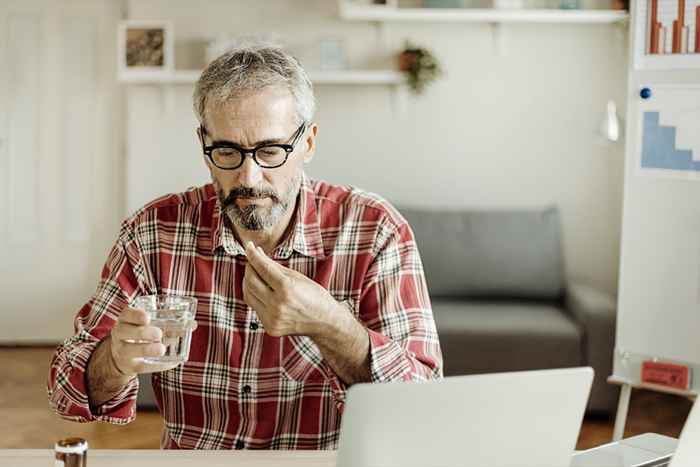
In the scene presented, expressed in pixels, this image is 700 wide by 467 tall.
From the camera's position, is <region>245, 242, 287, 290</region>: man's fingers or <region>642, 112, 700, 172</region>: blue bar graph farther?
<region>642, 112, 700, 172</region>: blue bar graph

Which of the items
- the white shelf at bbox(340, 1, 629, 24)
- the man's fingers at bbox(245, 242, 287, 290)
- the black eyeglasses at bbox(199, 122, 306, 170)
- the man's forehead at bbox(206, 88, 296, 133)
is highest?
the white shelf at bbox(340, 1, 629, 24)

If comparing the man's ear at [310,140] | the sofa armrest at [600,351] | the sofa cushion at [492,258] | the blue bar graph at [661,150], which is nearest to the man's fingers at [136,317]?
the man's ear at [310,140]

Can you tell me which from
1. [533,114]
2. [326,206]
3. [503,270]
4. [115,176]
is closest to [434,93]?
[533,114]

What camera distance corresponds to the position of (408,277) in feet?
5.62

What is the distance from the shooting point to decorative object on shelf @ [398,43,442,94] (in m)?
4.60

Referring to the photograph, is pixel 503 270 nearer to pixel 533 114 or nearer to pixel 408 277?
pixel 533 114

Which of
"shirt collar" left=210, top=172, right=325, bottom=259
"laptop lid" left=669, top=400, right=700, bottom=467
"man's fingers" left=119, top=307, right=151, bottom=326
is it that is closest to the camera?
"laptop lid" left=669, top=400, right=700, bottom=467

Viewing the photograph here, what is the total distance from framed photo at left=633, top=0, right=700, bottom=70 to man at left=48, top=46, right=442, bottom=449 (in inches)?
46.0

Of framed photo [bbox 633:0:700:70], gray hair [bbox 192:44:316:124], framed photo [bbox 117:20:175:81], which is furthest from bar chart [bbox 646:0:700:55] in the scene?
framed photo [bbox 117:20:175:81]

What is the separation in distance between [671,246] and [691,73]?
18.4 inches

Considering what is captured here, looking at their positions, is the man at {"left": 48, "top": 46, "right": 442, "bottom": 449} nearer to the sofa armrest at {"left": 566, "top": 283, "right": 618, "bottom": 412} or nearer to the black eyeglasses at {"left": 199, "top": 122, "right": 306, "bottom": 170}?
the black eyeglasses at {"left": 199, "top": 122, "right": 306, "bottom": 170}

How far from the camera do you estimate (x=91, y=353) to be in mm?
1578

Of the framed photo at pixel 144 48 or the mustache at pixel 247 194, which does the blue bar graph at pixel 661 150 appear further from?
the framed photo at pixel 144 48

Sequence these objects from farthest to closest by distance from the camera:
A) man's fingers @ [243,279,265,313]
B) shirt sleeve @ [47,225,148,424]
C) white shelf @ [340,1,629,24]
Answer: white shelf @ [340,1,629,24], shirt sleeve @ [47,225,148,424], man's fingers @ [243,279,265,313]
